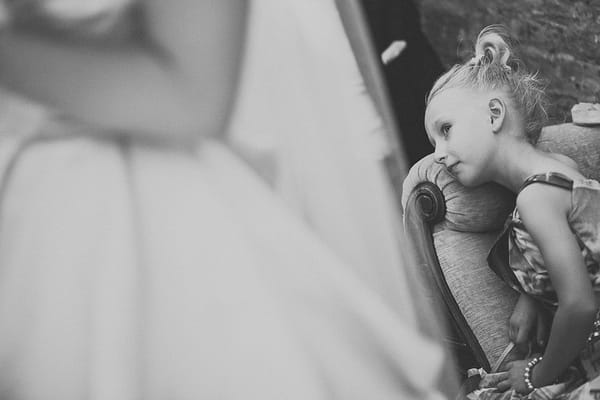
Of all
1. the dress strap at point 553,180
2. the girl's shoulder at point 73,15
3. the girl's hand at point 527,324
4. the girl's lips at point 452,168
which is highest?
the girl's shoulder at point 73,15

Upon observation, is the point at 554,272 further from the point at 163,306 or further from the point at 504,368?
the point at 163,306

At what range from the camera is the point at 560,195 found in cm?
159

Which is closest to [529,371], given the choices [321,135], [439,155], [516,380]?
[516,380]

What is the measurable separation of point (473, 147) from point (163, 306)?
2.41ft

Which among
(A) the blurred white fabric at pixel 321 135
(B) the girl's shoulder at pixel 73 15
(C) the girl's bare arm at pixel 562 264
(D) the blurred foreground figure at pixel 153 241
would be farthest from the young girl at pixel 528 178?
(B) the girl's shoulder at pixel 73 15

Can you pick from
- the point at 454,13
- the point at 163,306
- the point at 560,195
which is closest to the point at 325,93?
the point at 163,306

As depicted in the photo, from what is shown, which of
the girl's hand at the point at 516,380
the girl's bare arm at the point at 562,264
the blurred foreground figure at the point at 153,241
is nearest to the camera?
the blurred foreground figure at the point at 153,241

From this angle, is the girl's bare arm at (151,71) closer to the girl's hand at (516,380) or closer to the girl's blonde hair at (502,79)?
the girl's blonde hair at (502,79)

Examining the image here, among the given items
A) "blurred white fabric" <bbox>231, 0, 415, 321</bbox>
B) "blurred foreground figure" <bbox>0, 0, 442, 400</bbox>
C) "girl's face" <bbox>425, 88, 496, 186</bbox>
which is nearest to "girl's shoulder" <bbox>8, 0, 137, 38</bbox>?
"blurred foreground figure" <bbox>0, 0, 442, 400</bbox>

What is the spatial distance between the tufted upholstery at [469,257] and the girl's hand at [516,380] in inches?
2.5

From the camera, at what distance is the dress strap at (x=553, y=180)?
159cm

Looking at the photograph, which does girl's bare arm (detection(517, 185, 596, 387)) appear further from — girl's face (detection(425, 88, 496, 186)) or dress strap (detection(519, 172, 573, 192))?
girl's face (detection(425, 88, 496, 186))

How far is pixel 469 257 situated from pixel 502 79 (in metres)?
0.38

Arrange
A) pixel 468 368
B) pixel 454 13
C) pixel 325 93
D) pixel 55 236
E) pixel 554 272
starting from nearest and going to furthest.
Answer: pixel 55 236
pixel 325 93
pixel 554 272
pixel 468 368
pixel 454 13
